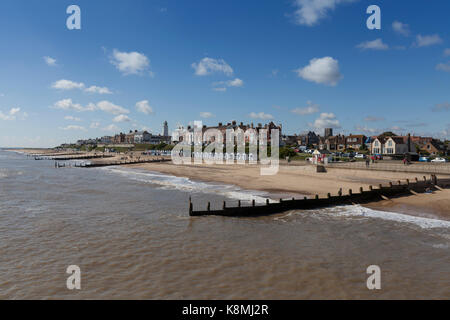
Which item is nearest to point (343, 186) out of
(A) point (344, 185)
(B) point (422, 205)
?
(A) point (344, 185)

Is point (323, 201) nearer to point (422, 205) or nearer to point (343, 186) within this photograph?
point (422, 205)

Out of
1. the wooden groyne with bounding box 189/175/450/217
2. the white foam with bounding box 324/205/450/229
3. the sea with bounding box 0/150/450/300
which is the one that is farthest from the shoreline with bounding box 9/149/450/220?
the sea with bounding box 0/150/450/300

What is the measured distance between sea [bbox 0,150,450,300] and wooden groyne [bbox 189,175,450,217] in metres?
1.03

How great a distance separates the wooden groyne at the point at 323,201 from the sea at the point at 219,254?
1034 mm

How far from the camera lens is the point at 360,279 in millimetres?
12312

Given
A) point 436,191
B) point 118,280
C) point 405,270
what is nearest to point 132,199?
point 118,280

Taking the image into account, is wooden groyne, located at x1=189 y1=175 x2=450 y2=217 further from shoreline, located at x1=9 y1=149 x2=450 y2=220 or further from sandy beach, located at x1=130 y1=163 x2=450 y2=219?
sandy beach, located at x1=130 y1=163 x2=450 y2=219

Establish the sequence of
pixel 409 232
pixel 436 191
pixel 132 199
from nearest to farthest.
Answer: pixel 409 232 < pixel 132 199 < pixel 436 191

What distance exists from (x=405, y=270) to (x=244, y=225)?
10768 mm

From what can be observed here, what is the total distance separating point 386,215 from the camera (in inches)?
938

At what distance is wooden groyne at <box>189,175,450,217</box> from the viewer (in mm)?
23484

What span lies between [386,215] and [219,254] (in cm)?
1724

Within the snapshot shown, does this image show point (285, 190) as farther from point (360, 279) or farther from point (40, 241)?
point (40, 241)

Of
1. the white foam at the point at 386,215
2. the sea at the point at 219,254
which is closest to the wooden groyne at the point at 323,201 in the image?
the sea at the point at 219,254
